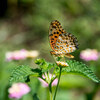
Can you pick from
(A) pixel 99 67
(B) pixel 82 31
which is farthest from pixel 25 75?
(B) pixel 82 31

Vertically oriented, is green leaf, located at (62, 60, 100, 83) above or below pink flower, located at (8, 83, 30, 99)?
above

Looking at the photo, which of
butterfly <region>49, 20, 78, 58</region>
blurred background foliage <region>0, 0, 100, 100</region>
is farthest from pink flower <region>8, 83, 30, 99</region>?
blurred background foliage <region>0, 0, 100, 100</region>

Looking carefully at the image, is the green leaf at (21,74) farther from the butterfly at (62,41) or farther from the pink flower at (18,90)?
the pink flower at (18,90)

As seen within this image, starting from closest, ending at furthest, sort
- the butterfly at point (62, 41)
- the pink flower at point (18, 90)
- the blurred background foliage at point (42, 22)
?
the butterfly at point (62, 41), the pink flower at point (18, 90), the blurred background foliage at point (42, 22)

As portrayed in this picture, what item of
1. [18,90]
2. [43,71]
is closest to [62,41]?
[43,71]

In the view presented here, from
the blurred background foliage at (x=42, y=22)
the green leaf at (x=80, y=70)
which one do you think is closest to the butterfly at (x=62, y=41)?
the green leaf at (x=80, y=70)

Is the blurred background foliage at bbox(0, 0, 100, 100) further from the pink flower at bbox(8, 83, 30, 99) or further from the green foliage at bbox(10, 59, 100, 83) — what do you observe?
the green foliage at bbox(10, 59, 100, 83)

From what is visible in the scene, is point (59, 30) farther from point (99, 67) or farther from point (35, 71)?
point (99, 67)

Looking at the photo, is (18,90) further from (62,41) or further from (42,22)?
(42,22)
